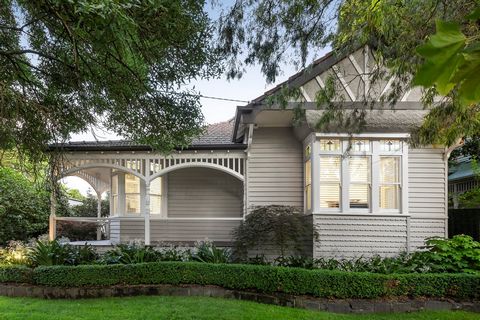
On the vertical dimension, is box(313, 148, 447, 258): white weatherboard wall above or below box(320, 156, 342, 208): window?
below

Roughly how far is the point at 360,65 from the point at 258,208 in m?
4.33

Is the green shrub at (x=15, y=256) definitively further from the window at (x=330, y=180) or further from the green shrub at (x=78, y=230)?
the window at (x=330, y=180)

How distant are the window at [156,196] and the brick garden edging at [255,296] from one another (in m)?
4.63

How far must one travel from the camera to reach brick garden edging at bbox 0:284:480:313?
788 centimetres

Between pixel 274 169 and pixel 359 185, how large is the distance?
236 centimetres

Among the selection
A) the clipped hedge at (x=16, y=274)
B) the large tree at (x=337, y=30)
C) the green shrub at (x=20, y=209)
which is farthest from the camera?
the green shrub at (x=20, y=209)

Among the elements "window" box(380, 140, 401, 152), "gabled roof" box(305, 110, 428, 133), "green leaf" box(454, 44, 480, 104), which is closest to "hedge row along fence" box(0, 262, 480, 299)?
"window" box(380, 140, 401, 152)

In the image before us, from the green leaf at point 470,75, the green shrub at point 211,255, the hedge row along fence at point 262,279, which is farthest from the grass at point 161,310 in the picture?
the green leaf at point 470,75

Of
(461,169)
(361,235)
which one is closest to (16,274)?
(361,235)

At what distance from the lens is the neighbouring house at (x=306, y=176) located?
1057 centimetres

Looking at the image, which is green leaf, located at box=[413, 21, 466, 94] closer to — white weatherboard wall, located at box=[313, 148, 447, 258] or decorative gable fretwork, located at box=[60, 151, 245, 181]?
white weatherboard wall, located at box=[313, 148, 447, 258]

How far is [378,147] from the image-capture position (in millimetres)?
10719

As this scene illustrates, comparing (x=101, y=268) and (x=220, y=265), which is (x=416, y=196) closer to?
(x=220, y=265)

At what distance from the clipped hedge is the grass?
60 centimetres
